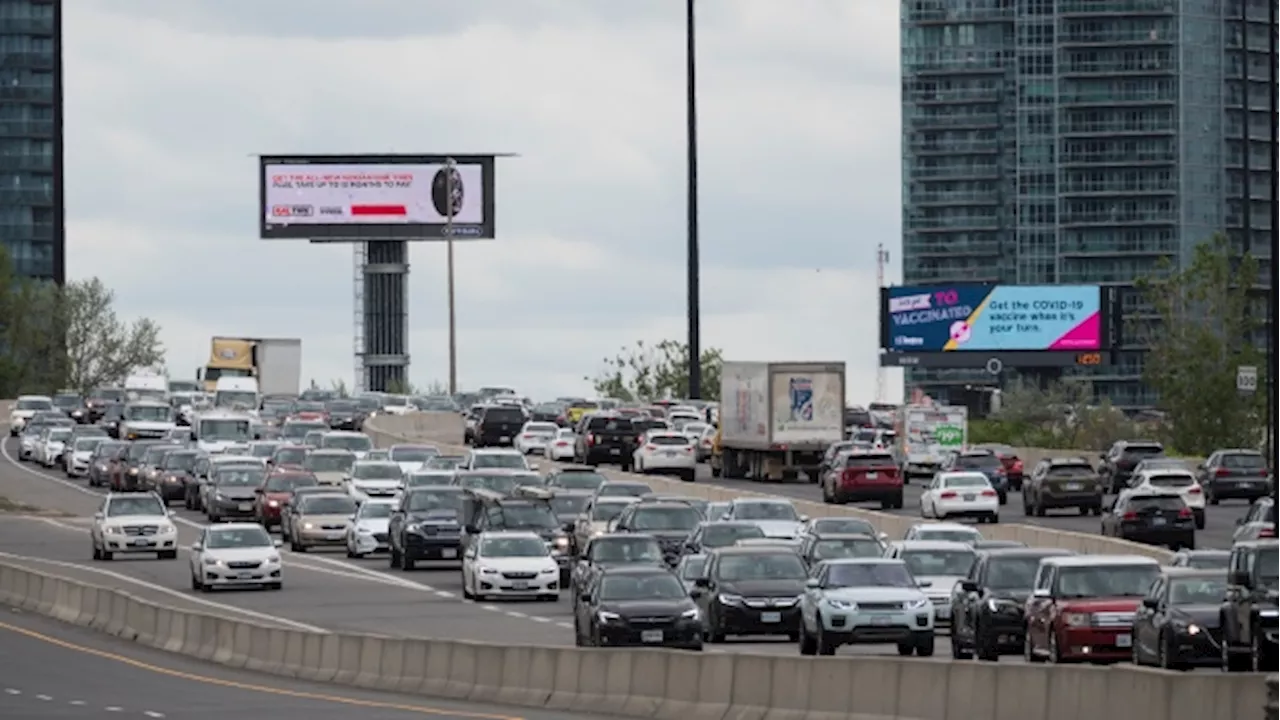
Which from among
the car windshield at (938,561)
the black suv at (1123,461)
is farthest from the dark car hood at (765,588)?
the black suv at (1123,461)

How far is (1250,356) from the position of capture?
10919 cm

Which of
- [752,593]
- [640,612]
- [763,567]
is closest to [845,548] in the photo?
[763,567]

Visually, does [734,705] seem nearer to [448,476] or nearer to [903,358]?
[448,476]

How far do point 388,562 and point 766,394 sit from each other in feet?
71.6

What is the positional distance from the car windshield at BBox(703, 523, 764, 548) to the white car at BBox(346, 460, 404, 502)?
21.4 metres

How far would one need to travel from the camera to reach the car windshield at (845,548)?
4678 cm

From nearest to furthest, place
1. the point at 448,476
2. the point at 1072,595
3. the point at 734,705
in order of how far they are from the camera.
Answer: the point at 734,705, the point at 1072,595, the point at 448,476

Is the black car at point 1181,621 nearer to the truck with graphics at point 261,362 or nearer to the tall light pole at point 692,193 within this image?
the tall light pole at point 692,193

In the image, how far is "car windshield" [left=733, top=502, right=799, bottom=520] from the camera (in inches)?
2201

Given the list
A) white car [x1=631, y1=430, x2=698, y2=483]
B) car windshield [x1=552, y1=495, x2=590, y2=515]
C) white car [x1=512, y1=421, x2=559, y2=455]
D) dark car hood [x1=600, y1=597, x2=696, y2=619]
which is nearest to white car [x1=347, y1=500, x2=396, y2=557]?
car windshield [x1=552, y1=495, x2=590, y2=515]

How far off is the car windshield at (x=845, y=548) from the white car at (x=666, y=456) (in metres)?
37.9

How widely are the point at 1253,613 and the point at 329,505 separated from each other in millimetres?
37962

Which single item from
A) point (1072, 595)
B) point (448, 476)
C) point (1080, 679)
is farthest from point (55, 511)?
point (1080, 679)

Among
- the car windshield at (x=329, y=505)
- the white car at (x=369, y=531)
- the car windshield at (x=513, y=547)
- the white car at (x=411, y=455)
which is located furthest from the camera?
the white car at (x=411, y=455)
